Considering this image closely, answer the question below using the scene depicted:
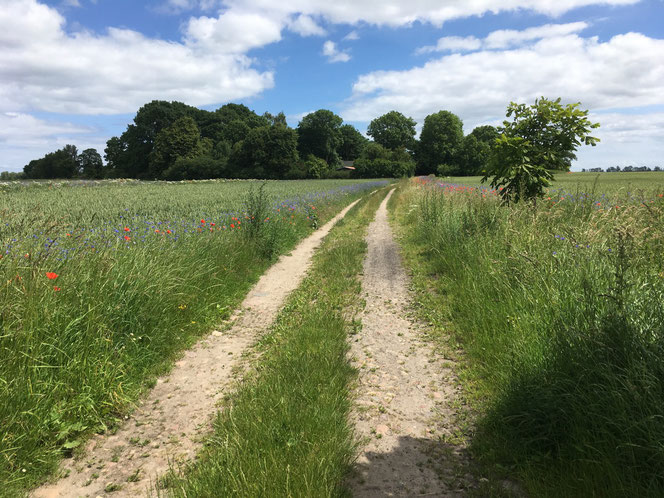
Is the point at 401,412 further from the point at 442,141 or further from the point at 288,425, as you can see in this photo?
the point at 442,141

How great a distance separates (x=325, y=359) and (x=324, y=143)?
88502 millimetres

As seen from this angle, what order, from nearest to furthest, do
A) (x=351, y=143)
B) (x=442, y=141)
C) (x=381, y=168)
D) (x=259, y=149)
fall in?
(x=259, y=149)
(x=381, y=168)
(x=442, y=141)
(x=351, y=143)

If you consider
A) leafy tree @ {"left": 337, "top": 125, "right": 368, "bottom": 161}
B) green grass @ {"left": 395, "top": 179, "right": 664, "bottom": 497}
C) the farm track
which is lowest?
the farm track

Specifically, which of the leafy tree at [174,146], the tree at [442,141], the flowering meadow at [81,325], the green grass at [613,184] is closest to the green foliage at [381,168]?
the tree at [442,141]

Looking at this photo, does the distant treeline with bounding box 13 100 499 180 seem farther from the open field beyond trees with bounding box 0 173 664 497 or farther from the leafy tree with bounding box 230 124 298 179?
the open field beyond trees with bounding box 0 173 664 497

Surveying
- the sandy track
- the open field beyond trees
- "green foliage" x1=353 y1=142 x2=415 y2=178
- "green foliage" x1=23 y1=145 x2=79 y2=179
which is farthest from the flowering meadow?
"green foliage" x1=23 y1=145 x2=79 y2=179

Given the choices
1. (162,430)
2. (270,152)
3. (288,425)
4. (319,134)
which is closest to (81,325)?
(162,430)

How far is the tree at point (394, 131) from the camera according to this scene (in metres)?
101

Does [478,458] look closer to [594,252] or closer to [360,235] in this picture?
[594,252]

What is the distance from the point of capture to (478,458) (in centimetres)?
283

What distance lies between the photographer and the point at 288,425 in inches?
120

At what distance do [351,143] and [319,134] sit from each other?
23354mm

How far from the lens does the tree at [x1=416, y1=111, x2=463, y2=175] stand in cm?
8769

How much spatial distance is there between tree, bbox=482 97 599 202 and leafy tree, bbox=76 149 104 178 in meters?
109
